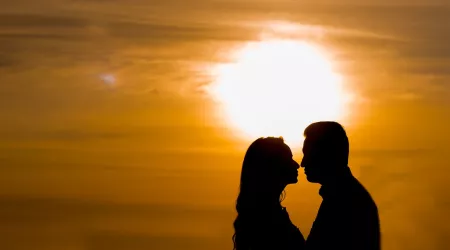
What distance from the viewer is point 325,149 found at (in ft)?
33.2

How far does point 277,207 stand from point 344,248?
139 centimetres

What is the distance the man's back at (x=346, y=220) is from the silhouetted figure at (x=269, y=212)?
0.94 meters

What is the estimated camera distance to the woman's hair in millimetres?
10930

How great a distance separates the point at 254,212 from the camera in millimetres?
11133

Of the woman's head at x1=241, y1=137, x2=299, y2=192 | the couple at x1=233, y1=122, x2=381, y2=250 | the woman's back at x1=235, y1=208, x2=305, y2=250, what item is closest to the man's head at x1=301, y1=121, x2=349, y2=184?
the couple at x1=233, y1=122, x2=381, y2=250

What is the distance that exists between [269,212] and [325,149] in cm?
128

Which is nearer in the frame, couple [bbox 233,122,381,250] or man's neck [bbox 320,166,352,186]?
couple [bbox 233,122,381,250]

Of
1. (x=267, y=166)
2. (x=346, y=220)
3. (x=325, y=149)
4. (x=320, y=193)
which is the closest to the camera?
(x=346, y=220)

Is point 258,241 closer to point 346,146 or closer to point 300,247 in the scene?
point 300,247

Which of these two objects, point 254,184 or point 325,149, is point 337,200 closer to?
point 325,149

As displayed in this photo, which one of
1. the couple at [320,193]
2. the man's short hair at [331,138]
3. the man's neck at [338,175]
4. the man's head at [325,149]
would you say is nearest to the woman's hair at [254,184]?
the couple at [320,193]

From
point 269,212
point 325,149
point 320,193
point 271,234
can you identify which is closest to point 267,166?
point 269,212

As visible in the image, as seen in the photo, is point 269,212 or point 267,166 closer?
point 267,166

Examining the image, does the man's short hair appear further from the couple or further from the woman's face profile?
the woman's face profile
